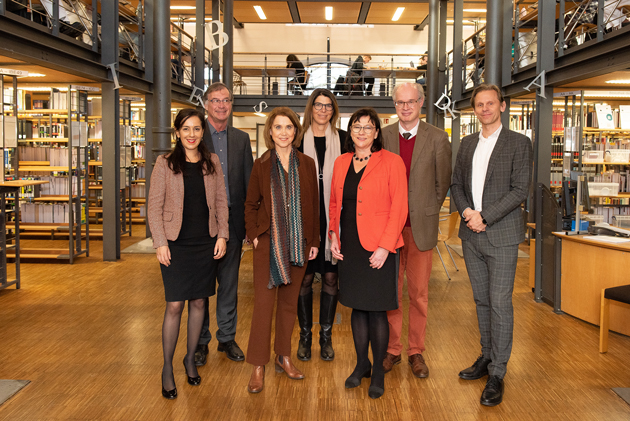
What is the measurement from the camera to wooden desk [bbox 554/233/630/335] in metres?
3.98

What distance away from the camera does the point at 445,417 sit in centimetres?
263

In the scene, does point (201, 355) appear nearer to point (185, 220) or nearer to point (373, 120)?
point (185, 220)

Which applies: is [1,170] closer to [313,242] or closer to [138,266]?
[138,266]

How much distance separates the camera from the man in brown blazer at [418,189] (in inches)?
120

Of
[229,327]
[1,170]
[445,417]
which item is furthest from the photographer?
[1,170]

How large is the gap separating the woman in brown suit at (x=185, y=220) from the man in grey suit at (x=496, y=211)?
1.43 meters

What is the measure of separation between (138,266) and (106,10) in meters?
3.29

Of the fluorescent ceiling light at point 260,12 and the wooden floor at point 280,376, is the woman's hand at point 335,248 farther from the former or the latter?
the fluorescent ceiling light at point 260,12

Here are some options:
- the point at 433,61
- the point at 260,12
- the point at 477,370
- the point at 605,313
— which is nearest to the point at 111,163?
the point at 477,370

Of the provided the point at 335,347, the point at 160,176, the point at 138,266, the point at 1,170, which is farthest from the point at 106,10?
the point at 335,347

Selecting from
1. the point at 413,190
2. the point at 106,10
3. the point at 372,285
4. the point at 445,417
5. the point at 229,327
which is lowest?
the point at 445,417

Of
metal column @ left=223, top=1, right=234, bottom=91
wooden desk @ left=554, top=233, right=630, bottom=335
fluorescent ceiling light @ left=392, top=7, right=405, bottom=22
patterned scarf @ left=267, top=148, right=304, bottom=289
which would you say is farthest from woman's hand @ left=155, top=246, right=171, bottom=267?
fluorescent ceiling light @ left=392, top=7, right=405, bottom=22

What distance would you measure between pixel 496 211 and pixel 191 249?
5.47ft

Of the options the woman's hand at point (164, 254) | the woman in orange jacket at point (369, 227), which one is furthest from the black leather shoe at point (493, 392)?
the woman's hand at point (164, 254)
